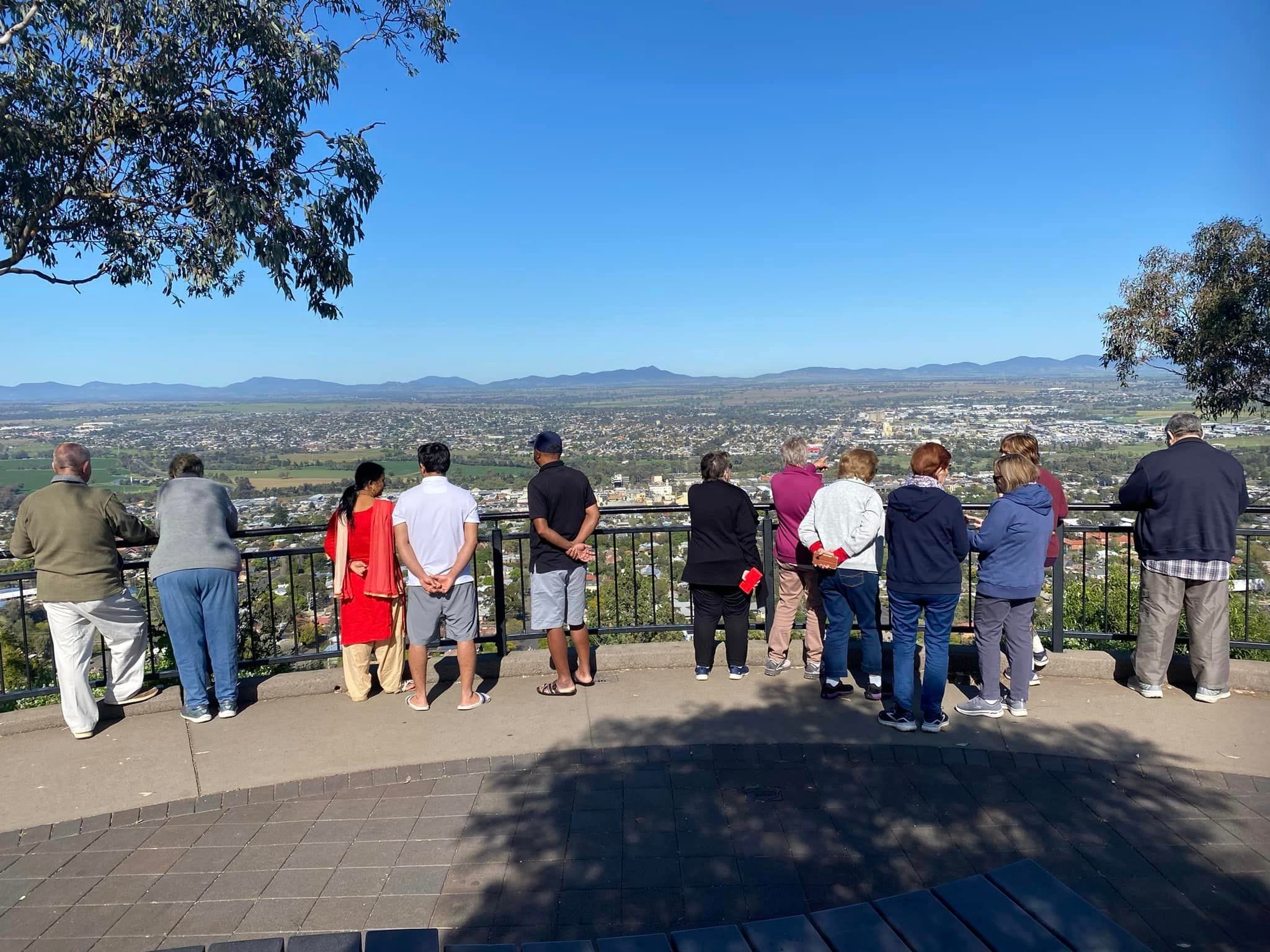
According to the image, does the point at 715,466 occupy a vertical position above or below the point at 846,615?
above

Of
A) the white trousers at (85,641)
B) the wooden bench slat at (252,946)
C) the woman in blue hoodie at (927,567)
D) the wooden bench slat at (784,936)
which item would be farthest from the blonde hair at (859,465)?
the white trousers at (85,641)

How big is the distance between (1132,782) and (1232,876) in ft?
3.23

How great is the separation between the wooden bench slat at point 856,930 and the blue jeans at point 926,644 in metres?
2.71

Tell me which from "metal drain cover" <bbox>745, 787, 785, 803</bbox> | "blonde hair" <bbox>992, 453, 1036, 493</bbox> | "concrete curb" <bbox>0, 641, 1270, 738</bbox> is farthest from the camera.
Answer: "concrete curb" <bbox>0, 641, 1270, 738</bbox>

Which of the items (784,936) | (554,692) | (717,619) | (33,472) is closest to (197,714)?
(554,692)

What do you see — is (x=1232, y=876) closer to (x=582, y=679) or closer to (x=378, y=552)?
(x=582, y=679)

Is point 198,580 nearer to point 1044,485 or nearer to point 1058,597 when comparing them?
point 1044,485

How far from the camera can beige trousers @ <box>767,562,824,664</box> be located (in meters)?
6.23

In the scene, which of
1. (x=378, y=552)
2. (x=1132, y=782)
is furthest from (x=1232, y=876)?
(x=378, y=552)

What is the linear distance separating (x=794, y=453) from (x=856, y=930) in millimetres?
4061

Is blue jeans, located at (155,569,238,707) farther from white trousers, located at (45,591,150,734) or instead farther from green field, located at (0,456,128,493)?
green field, located at (0,456,128,493)

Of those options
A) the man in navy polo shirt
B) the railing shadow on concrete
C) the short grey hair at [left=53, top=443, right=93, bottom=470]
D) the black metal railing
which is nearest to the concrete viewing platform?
the railing shadow on concrete

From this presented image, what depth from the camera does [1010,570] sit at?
207 inches

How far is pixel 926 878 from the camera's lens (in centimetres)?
359
